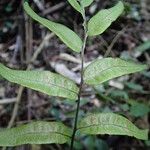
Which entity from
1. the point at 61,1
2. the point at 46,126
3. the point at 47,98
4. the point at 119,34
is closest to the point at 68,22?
the point at 61,1

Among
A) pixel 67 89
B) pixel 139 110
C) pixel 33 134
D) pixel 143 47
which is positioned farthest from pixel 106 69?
pixel 143 47

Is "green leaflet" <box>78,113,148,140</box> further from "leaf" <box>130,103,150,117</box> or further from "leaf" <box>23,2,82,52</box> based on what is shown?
"leaf" <box>130,103,150,117</box>

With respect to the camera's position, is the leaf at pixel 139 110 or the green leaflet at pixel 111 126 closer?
the green leaflet at pixel 111 126

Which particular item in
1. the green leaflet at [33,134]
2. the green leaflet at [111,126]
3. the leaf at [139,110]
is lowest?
the leaf at [139,110]

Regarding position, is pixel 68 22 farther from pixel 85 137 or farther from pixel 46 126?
pixel 46 126

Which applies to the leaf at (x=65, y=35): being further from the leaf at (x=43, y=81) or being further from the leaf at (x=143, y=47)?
the leaf at (x=143, y=47)

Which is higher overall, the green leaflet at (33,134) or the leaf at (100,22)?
the leaf at (100,22)

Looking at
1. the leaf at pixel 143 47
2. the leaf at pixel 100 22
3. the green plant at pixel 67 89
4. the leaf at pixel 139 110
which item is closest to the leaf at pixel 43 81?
the green plant at pixel 67 89
